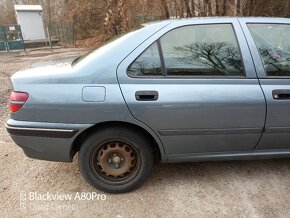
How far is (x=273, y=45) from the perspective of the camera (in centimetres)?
267

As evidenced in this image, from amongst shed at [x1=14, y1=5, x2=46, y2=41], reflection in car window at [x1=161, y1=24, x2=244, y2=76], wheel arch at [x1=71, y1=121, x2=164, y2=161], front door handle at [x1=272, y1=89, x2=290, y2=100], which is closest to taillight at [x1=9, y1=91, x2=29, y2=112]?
wheel arch at [x1=71, y1=121, x2=164, y2=161]

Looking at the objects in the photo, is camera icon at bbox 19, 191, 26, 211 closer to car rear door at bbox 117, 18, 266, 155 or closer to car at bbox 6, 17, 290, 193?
car at bbox 6, 17, 290, 193

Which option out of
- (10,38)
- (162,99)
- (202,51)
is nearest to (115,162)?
(162,99)

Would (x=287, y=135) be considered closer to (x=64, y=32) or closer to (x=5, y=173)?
(x=5, y=173)

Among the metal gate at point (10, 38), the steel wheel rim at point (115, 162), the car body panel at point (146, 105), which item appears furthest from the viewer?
the metal gate at point (10, 38)

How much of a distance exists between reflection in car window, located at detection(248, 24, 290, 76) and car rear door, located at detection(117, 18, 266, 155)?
0.55 ft

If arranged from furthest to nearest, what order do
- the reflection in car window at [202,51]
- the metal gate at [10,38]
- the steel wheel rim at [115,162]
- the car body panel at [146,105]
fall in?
the metal gate at [10,38], the steel wheel rim at [115,162], the reflection in car window at [202,51], the car body panel at [146,105]

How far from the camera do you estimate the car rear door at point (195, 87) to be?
2.45 meters

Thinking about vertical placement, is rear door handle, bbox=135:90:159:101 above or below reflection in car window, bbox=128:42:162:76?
below

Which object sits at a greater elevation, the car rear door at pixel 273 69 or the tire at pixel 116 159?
the car rear door at pixel 273 69

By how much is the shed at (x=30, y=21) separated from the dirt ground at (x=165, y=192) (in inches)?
648

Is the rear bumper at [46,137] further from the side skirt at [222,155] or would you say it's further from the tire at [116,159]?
the side skirt at [222,155]

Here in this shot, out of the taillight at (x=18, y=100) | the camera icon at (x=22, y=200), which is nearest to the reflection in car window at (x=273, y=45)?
the taillight at (x=18, y=100)

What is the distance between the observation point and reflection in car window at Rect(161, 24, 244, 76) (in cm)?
253
